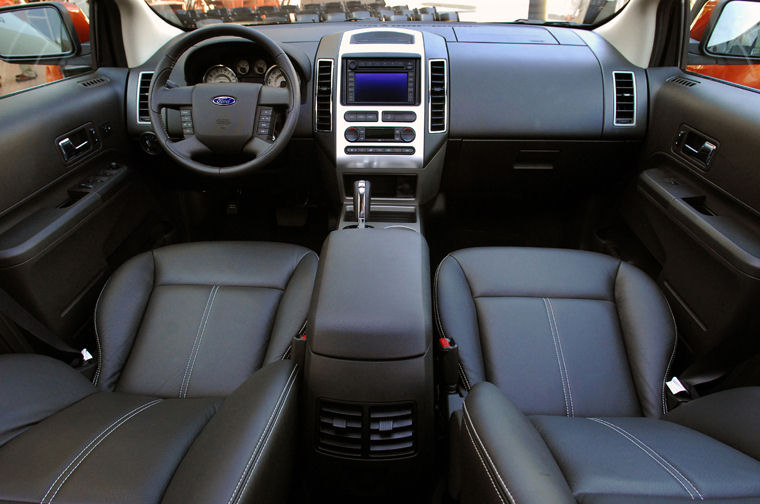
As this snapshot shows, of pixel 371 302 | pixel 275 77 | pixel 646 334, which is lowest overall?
pixel 646 334

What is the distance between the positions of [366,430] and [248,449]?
0.34 metres

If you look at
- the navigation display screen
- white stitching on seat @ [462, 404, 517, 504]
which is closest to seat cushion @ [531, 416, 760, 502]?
white stitching on seat @ [462, 404, 517, 504]

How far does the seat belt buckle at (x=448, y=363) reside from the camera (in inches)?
46.0

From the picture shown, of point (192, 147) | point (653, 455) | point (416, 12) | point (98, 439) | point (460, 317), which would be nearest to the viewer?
point (653, 455)

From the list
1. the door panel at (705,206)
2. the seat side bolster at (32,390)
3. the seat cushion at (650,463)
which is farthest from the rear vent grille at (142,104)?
the door panel at (705,206)

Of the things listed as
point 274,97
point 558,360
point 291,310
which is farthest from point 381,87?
point 558,360

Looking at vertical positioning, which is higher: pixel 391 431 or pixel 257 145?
pixel 257 145

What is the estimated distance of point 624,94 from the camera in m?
1.89

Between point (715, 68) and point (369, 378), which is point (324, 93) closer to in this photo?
point (369, 378)

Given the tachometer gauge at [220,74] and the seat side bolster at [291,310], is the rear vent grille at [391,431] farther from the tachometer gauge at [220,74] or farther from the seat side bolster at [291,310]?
the tachometer gauge at [220,74]

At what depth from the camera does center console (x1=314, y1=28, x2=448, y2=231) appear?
178 centimetres

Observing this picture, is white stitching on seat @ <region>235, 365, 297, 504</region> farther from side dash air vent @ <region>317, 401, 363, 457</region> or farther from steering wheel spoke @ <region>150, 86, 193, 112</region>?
steering wheel spoke @ <region>150, 86, 193, 112</region>

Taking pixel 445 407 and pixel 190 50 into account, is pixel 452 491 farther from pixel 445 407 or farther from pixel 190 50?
pixel 190 50

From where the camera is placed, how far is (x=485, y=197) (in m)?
2.38
